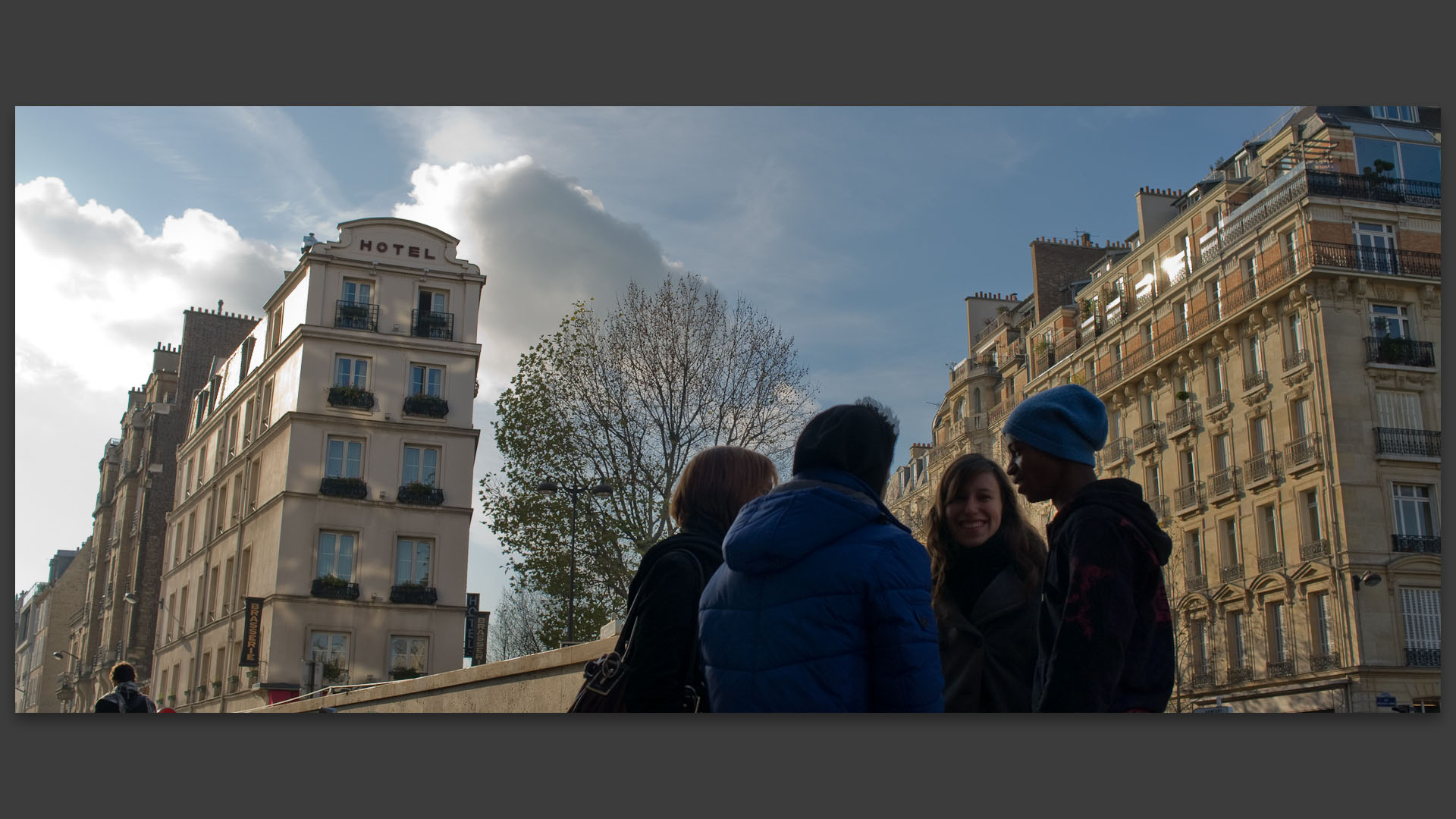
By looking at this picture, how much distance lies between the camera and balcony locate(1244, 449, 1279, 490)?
8555 millimetres

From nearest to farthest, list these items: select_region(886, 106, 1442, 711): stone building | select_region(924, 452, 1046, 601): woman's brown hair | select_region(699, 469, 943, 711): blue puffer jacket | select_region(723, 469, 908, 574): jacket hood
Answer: select_region(699, 469, 943, 711): blue puffer jacket → select_region(723, 469, 908, 574): jacket hood → select_region(924, 452, 1046, 601): woman's brown hair → select_region(886, 106, 1442, 711): stone building

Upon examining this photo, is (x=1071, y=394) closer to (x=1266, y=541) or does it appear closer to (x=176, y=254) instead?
(x=1266, y=541)

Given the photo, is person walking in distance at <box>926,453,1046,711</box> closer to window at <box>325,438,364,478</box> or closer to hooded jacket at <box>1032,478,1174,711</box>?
hooded jacket at <box>1032,478,1174,711</box>

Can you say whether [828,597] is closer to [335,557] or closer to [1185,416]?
[335,557]

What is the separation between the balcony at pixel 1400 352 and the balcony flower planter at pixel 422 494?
6.29 meters

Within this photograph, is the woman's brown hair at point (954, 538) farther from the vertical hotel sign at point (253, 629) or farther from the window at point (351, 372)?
the window at point (351, 372)

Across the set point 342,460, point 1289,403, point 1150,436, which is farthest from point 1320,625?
point 342,460

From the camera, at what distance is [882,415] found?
10.7 feet

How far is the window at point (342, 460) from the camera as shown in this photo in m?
8.44

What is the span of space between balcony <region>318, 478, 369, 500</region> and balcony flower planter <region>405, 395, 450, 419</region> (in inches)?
24.0

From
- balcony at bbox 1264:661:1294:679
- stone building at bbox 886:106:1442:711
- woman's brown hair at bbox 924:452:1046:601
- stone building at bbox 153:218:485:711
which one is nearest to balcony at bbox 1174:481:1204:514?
stone building at bbox 886:106:1442:711

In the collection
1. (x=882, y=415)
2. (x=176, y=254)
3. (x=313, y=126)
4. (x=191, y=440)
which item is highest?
(x=313, y=126)

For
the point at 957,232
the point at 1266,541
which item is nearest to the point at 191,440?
the point at 957,232
